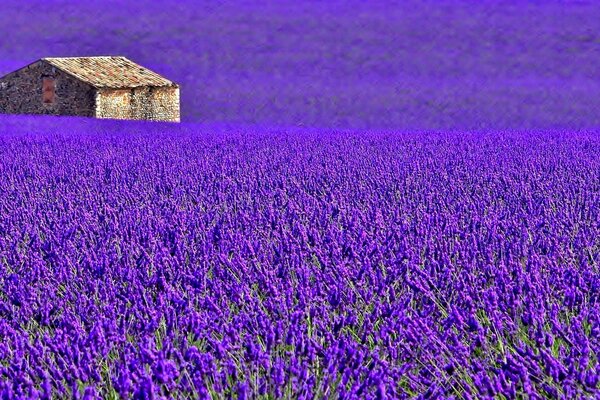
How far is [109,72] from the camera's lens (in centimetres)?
2367

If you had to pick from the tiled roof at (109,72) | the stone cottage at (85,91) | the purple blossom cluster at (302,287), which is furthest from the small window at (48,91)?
the purple blossom cluster at (302,287)

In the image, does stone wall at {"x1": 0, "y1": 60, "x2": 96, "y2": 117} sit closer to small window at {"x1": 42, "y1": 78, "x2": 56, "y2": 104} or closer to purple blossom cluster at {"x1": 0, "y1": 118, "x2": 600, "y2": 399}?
small window at {"x1": 42, "y1": 78, "x2": 56, "y2": 104}

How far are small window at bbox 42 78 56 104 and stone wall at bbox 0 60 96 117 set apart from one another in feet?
0.23

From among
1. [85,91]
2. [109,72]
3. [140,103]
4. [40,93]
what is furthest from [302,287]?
[109,72]

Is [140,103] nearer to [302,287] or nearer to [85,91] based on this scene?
[85,91]

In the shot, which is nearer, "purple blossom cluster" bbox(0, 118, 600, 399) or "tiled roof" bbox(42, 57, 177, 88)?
"purple blossom cluster" bbox(0, 118, 600, 399)

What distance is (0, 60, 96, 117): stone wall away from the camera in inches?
859

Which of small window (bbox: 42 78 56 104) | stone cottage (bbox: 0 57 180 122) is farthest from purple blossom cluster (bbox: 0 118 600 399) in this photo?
small window (bbox: 42 78 56 104)

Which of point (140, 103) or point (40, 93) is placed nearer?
point (40, 93)

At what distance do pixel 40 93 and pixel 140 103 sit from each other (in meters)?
2.40

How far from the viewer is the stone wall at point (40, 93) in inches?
859

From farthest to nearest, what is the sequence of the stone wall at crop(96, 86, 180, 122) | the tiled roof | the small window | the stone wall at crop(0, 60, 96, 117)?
the small window
the tiled roof
the stone wall at crop(96, 86, 180, 122)
the stone wall at crop(0, 60, 96, 117)

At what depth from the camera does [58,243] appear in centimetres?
385

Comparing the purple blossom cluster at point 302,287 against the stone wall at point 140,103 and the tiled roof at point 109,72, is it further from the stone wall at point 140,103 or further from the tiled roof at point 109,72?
the tiled roof at point 109,72
